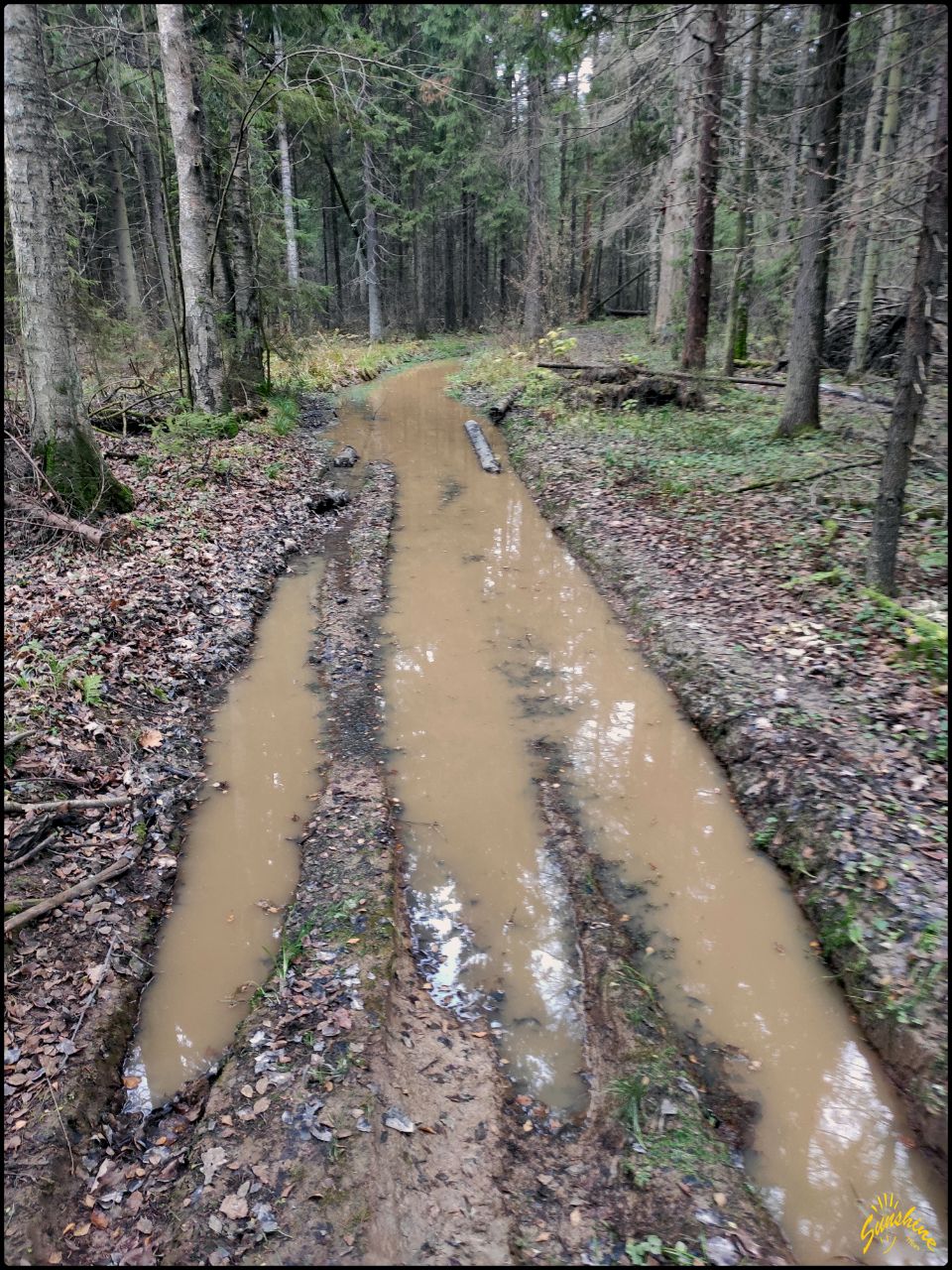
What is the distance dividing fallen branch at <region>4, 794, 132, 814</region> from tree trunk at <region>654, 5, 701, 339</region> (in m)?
13.1

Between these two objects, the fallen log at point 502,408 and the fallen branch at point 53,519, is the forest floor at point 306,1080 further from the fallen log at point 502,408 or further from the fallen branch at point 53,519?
the fallen log at point 502,408

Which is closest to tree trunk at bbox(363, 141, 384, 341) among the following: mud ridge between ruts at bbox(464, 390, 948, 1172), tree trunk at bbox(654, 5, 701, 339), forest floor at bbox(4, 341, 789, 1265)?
tree trunk at bbox(654, 5, 701, 339)

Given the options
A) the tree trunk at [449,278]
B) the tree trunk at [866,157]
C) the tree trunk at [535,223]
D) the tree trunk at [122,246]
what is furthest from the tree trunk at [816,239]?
the tree trunk at [449,278]

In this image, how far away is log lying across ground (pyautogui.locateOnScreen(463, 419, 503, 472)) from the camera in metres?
14.3

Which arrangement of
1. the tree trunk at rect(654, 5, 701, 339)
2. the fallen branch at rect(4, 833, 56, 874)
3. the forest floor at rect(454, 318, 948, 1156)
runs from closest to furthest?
1. the forest floor at rect(454, 318, 948, 1156)
2. the fallen branch at rect(4, 833, 56, 874)
3. the tree trunk at rect(654, 5, 701, 339)

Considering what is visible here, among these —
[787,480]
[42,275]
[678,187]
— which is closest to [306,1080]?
[42,275]

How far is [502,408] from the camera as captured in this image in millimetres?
18531

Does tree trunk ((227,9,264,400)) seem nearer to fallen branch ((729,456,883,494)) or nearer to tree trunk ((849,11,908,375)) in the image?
fallen branch ((729,456,883,494))

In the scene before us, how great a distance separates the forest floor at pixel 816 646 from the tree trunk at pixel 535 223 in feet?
44.2

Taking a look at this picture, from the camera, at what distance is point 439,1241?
2.75m

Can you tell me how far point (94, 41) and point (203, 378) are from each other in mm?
4543

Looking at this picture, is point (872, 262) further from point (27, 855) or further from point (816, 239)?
point (27, 855)

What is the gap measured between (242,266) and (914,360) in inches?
530

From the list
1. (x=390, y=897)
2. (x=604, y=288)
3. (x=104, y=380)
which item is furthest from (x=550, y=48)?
(x=604, y=288)
